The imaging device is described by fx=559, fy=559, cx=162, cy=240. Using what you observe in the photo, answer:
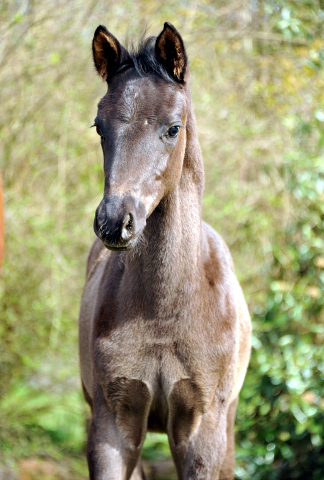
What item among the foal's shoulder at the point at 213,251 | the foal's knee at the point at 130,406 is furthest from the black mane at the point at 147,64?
the foal's knee at the point at 130,406

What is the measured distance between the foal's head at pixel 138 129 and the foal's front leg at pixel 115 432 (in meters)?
0.89

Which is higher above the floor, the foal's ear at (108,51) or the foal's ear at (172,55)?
the foal's ear at (108,51)

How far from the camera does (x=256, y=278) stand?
20.2 ft

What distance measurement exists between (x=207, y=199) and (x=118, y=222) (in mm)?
4003

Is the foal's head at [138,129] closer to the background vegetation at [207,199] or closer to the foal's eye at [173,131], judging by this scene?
the foal's eye at [173,131]

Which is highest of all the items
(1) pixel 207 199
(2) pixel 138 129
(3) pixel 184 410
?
(2) pixel 138 129

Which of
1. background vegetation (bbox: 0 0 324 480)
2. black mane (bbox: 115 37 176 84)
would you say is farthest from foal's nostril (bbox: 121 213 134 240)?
background vegetation (bbox: 0 0 324 480)

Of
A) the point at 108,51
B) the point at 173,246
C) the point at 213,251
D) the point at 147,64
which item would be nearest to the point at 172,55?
the point at 147,64

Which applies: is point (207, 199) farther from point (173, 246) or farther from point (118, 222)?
point (118, 222)

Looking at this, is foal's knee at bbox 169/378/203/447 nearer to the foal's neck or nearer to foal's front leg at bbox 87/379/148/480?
foal's front leg at bbox 87/379/148/480

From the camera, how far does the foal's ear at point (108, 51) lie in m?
2.57

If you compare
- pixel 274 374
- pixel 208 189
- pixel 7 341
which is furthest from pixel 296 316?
pixel 7 341

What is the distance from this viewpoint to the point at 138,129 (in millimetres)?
2291

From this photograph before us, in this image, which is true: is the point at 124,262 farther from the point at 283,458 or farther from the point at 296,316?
the point at 283,458
